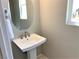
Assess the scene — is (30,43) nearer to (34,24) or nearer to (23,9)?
(34,24)

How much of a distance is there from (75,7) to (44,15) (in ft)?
2.26

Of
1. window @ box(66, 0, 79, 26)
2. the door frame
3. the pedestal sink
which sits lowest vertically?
the pedestal sink

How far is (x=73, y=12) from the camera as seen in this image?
1.59m

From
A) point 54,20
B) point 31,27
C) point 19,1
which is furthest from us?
point 31,27

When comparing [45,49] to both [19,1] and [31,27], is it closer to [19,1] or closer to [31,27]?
[31,27]

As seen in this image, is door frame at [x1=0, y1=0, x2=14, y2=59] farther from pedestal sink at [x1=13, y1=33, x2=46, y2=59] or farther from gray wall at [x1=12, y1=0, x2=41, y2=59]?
gray wall at [x1=12, y1=0, x2=41, y2=59]

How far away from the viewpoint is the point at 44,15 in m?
1.99

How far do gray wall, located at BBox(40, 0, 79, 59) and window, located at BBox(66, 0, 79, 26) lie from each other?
0.07 m

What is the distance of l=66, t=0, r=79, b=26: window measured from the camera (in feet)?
5.04

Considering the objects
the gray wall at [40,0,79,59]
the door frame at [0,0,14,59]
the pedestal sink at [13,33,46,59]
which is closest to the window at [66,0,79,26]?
the gray wall at [40,0,79,59]

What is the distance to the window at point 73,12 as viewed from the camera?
5.04 ft

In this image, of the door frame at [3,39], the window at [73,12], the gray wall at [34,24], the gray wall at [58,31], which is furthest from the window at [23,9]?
the door frame at [3,39]

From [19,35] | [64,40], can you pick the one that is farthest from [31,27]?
[64,40]

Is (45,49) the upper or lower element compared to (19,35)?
lower
